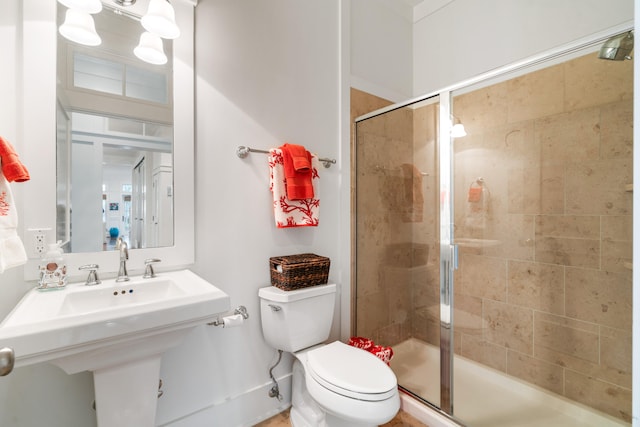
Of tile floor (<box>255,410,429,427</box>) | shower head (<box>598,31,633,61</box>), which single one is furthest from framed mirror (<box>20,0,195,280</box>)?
shower head (<box>598,31,633,61</box>)

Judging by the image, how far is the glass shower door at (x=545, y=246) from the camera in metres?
1.48

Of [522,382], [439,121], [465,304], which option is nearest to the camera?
[439,121]

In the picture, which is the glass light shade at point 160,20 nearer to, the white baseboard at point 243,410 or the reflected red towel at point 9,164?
the reflected red towel at point 9,164

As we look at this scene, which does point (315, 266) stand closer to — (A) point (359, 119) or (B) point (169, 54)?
(A) point (359, 119)

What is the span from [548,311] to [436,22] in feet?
7.11

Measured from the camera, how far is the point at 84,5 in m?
1.13

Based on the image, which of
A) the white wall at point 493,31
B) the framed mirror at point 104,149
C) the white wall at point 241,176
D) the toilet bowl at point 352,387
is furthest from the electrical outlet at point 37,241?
the white wall at point 493,31

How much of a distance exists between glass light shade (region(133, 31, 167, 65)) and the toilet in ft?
3.95

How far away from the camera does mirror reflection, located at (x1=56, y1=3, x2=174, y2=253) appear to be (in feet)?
3.96

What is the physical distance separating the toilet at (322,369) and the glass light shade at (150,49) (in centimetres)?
120

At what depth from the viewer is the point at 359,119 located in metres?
2.10

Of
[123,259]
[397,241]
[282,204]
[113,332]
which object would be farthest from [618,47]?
[123,259]

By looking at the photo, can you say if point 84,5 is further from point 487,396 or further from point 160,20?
point 487,396

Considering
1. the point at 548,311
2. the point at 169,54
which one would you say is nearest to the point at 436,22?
the point at 169,54
